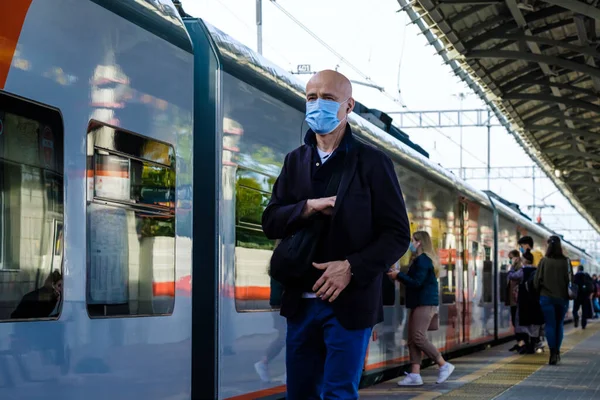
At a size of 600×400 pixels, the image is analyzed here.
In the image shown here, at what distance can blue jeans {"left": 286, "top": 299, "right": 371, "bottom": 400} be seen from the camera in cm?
390

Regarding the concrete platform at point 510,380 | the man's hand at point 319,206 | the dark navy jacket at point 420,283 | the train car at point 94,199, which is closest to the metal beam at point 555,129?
the concrete platform at point 510,380

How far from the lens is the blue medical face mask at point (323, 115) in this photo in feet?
13.4

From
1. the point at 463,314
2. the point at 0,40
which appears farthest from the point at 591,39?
the point at 0,40

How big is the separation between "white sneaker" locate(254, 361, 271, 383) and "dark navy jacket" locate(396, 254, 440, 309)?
12.4ft

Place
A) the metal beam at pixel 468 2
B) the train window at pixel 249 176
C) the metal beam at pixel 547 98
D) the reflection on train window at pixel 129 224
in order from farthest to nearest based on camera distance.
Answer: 1. the metal beam at pixel 547 98
2. the metal beam at pixel 468 2
3. the train window at pixel 249 176
4. the reflection on train window at pixel 129 224

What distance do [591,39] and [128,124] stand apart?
43.5 feet

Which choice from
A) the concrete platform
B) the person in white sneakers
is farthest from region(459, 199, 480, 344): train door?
the person in white sneakers

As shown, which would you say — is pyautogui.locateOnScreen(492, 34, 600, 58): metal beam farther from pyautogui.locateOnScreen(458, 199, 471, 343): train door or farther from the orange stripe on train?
the orange stripe on train

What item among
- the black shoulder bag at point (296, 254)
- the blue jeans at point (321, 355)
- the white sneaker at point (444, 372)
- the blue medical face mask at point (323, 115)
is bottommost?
the white sneaker at point (444, 372)

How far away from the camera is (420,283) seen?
435 inches

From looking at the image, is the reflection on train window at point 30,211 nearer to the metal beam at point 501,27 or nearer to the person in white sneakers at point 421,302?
the person in white sneakers at point 421,302

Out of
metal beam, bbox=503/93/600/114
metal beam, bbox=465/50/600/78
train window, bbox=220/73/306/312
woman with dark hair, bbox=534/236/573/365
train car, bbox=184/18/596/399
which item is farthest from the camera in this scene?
metal beam, bbox=503/93/600/114

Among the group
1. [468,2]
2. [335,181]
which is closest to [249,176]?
[335,181]

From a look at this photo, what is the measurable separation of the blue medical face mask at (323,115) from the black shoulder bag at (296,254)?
1.17ft
